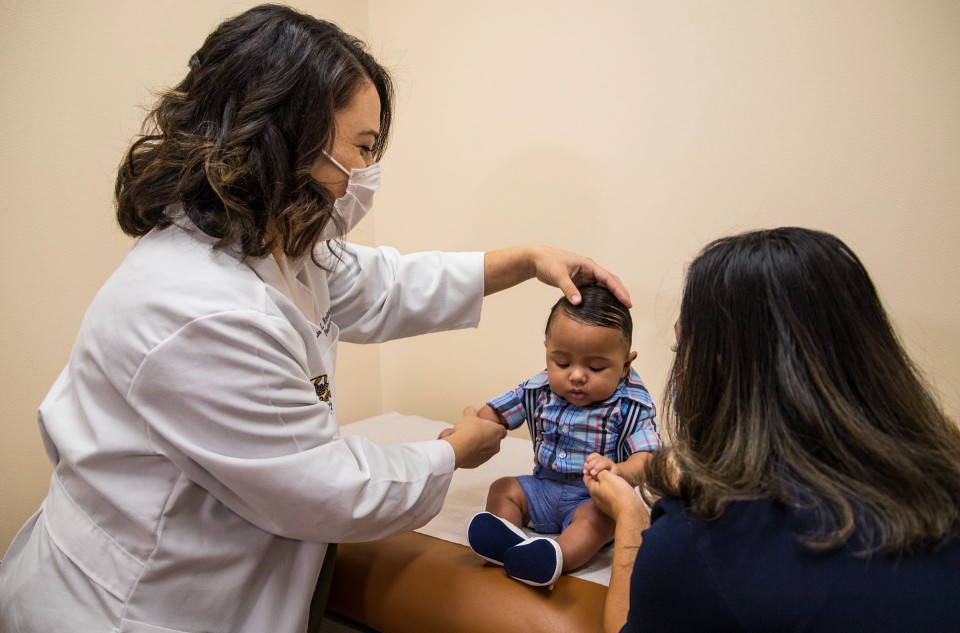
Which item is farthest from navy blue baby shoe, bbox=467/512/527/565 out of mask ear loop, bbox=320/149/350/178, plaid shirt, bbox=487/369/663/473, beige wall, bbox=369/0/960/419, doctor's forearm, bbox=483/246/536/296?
beige wall, bbox=369/0/960/419

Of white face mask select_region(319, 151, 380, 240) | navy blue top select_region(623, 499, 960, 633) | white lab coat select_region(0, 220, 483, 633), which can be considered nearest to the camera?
navy blue top select_region(623, 499, 960, 633)

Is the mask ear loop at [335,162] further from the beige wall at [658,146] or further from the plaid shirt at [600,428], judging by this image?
the beige wall at [658,146]

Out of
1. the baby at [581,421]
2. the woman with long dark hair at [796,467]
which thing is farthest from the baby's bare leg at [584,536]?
the woman with long dark hair at [796,467]

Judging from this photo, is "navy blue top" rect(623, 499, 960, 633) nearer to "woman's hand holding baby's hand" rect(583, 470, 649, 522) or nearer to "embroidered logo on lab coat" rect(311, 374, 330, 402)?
"woman's hand holding baby's hand" rect(583, 470, 649, 522)

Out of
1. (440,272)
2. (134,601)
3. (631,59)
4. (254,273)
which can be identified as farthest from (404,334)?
(631,59)

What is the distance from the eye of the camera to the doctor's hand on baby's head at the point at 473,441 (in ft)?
4.75

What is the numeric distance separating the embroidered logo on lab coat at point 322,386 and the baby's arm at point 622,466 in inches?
23.8

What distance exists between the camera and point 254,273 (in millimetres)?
1200

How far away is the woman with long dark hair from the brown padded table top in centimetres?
43

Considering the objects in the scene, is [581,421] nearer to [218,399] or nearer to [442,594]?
[442,594]

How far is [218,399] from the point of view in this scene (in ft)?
3.46

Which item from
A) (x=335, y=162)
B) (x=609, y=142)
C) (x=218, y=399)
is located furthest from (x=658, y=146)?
(x=218, y=399)

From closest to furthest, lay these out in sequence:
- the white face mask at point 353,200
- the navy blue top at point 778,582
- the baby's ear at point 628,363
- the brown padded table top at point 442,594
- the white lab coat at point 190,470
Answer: the navy blue top at point 778,582 → the white lab coat at point 190,470 → the brown padded table top at point 442,594 → the white face mask at point 353,200 → the baby's ear at point 628,363

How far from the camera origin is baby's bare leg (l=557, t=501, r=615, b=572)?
1.43m
